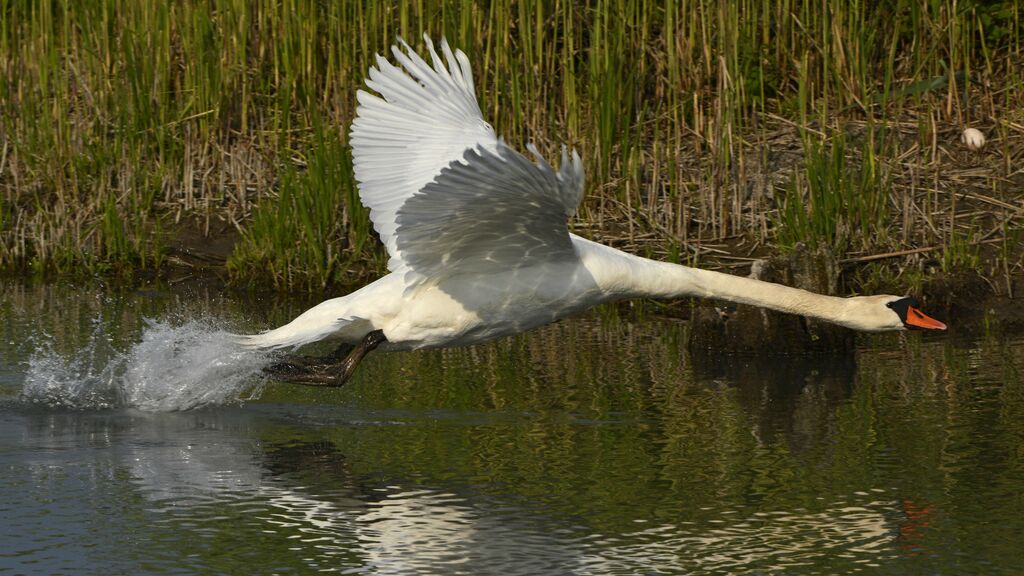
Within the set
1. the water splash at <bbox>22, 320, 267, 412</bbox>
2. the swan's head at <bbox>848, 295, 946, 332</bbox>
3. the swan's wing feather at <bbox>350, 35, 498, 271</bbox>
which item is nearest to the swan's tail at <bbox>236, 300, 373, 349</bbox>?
the water splash at <bbox>22, 320, 267, 412</bbox>

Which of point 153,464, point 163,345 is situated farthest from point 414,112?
point 153,464

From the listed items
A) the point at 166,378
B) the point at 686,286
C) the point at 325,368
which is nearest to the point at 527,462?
the point at 686,286

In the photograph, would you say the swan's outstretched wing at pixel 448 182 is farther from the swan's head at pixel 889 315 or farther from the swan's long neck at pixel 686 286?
the swan's head at pixel 889 315

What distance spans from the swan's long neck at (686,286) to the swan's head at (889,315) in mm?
54

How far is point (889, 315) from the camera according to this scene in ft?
25.4

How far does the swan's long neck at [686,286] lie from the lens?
24.6ft

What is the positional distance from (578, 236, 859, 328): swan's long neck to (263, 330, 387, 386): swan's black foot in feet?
3.83

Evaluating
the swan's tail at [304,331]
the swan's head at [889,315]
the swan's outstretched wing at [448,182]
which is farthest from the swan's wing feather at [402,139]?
the swan's head at [889,315]

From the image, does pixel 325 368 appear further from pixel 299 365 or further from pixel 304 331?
pixel 304 331

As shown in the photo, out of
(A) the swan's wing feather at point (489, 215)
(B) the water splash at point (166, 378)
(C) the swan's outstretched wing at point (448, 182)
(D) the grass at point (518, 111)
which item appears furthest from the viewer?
(D) the grass at point (518, 111)

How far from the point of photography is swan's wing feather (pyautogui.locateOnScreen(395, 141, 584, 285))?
593cm

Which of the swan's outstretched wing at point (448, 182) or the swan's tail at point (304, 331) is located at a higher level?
the swan's outstretched wing at point (448, 182)

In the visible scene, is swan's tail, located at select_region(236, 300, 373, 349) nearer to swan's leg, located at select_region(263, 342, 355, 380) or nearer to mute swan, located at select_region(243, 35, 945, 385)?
mute swan, located at select_region(243, 35, 945, 385)

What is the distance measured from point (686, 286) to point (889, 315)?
1.04 metres
